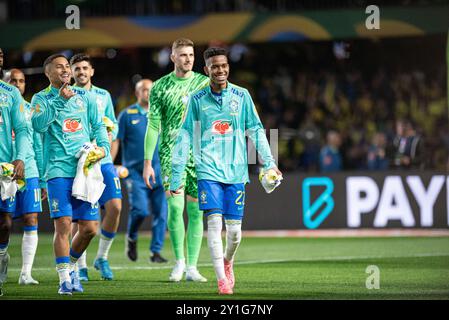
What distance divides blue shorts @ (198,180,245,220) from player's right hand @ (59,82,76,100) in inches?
56.7

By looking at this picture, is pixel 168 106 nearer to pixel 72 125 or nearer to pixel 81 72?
pixel 81 72

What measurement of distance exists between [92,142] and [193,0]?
15.2 m

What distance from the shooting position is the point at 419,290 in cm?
969

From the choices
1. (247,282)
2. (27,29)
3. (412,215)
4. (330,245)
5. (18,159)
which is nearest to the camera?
(18,159)

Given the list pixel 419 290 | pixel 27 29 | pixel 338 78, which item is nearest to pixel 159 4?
pixel 27 29

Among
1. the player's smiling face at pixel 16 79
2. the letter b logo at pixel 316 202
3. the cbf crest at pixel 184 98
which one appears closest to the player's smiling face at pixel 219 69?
the cbf crest at pixel 184 98

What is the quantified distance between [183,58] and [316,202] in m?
8.20

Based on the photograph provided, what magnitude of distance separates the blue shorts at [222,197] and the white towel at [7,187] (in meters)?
1.67

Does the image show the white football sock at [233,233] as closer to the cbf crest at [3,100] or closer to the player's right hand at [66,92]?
the player's right hand at [66,92]

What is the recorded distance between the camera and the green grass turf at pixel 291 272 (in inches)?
376

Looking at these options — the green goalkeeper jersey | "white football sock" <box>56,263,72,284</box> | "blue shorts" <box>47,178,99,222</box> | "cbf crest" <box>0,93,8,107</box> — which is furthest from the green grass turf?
"cbf crest" <box>0,93,8,107</box>

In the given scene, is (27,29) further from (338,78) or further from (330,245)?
(330,245)

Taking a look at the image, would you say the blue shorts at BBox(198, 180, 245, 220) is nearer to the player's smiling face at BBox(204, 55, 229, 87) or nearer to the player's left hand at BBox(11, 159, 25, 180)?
the player's smiling face at BBox(204, 55, 229, 87)

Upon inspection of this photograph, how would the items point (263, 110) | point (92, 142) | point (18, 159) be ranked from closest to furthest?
point (18, 159), point (92, 142), point (263, 110)
